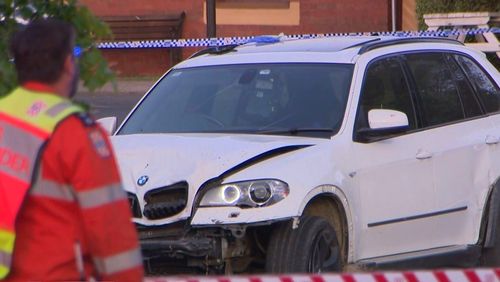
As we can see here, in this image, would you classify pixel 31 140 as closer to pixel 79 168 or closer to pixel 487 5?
pixel 79 168

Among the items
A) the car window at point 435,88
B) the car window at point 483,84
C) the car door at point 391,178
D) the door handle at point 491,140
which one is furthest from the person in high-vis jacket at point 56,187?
the car window at point 483,84

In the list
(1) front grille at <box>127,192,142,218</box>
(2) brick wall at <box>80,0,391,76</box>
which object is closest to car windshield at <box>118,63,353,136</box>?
(1) front grille at <box>127,192,142,218</box>

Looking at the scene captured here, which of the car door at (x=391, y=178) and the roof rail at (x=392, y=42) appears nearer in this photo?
the car door at (x=391, y=178)

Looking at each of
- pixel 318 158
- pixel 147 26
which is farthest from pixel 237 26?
pixel 318 158

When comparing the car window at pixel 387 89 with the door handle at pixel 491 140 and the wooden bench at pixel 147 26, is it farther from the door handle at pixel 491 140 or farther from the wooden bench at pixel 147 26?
the wooden bench at pixel 147 26

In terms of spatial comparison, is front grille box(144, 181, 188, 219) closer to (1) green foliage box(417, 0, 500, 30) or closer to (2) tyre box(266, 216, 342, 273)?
(2) tyre box(266, 216, 342, 273)

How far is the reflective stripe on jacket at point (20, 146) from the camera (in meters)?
3.68

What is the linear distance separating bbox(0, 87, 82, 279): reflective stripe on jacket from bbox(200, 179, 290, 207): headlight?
2.90 metres

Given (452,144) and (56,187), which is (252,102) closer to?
(452,144)

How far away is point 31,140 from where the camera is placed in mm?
3715

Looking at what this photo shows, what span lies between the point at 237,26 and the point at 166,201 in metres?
20.5

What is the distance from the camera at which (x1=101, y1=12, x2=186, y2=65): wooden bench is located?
27.4 m

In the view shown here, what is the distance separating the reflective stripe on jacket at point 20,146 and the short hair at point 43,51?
0.21ft

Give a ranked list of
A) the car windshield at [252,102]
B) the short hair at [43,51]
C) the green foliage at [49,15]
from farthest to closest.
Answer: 1. the car windshield at [252,102]
2. the green foliage at [49,15]
3. the short hair at [43,51]
